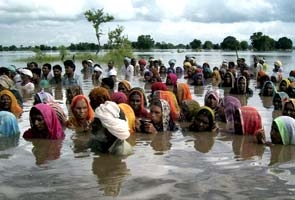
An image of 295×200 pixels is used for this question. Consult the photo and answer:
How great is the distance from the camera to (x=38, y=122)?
7.20 m

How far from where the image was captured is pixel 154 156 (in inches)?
260

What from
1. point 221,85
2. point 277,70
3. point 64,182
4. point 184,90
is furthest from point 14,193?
point 277,70

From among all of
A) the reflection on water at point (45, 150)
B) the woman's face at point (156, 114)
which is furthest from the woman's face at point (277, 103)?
the reflection on water at point (45, 150)

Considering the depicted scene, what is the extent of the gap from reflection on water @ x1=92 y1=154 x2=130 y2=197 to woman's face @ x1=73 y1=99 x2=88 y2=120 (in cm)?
181

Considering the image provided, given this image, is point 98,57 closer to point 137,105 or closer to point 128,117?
point 137,105

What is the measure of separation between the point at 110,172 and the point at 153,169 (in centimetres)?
57

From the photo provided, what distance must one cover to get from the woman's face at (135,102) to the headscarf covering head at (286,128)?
112 inches

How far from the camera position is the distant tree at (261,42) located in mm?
67050

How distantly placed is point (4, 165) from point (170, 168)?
2250 mm

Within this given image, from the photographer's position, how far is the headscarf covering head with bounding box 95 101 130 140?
237 inches

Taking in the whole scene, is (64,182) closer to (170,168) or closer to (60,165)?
(60,165)

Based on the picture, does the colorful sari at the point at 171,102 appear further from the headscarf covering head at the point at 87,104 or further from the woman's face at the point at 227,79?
the woman's face at the point at 227,79

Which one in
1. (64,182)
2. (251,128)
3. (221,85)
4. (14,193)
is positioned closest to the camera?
(14,193)

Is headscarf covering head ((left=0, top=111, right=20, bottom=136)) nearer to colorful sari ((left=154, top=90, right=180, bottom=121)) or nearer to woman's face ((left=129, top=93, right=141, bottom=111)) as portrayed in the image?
woman's face ((left=129, top=93, right=141, bottom=111))
